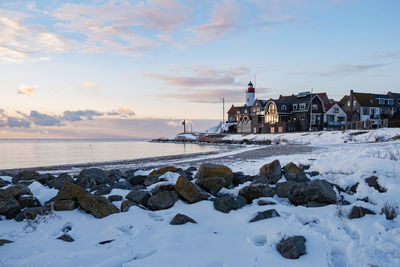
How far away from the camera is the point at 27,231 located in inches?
199

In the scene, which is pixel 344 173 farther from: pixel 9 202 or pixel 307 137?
pixel 307 137

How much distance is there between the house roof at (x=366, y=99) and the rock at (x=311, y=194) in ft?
226

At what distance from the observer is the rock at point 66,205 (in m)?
5.85

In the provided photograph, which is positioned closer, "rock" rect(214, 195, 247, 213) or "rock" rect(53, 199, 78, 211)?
"rock" rect(214, 195, 247, 213)

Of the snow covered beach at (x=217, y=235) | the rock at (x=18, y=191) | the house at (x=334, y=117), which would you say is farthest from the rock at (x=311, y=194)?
the house at (x=334, y=117)

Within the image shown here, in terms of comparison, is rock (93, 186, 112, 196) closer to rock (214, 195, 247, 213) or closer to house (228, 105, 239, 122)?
rock (214, 195, 247, 213)

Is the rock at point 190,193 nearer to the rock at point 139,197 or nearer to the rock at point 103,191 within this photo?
the rock at point 139,197

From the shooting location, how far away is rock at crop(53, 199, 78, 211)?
5.85 meters

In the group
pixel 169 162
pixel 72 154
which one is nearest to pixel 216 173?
pixel 169 162

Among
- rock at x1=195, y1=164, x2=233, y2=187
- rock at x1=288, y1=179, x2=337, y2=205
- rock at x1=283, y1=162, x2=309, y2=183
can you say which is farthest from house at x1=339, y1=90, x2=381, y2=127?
rock at x1=288, y1=179, x2=337, y2=205

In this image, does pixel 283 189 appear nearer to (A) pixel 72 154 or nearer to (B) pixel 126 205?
(B) pixel 126 205

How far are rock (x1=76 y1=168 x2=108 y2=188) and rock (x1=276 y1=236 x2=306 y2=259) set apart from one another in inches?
231

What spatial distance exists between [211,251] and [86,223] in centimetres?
259

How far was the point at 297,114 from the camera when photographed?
208ft
